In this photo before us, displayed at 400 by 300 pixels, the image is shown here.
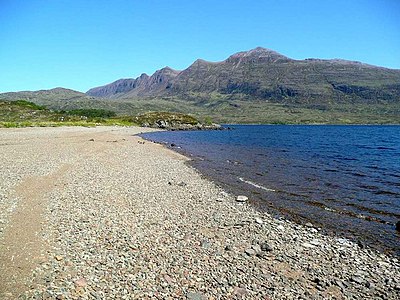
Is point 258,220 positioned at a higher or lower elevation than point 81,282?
lower

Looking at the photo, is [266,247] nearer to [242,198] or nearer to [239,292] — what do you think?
[239,292]

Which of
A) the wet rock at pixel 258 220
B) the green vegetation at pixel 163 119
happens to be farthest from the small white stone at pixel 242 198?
the green vegetation at pixel 163 119

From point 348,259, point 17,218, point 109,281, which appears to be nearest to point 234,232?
point 348,259

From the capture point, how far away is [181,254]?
1239 cm

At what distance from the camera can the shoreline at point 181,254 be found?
9.92 meters

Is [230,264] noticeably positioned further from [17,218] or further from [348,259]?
[17,218]

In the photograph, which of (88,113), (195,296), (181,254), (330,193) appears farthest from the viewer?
(88,113)

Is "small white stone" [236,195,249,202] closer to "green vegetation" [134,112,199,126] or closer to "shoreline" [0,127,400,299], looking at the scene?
"shoreline" [0,127,400,299]

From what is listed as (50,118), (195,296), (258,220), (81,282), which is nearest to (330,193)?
(258,220)

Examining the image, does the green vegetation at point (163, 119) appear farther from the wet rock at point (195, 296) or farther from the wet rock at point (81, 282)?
the wet rock at point (195, 296)

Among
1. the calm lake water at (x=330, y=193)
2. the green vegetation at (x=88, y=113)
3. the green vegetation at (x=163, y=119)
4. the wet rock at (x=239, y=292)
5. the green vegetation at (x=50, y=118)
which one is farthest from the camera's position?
Result: the green vegetation at (x=163, y=119)

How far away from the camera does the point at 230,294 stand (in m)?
9.77

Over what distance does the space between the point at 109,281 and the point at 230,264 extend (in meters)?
4.88

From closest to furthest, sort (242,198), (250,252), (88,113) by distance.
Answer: (250,252)
(242,198)
(88,113)
